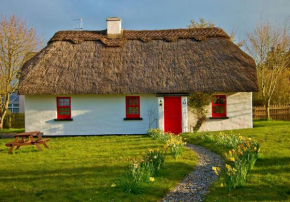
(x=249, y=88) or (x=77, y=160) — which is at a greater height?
(x=249, y=88)

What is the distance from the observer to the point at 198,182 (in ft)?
21.0

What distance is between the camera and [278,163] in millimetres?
7180

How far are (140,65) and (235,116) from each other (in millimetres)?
6417

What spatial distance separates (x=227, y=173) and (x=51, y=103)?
41.9 ft

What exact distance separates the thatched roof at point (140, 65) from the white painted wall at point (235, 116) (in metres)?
0.97

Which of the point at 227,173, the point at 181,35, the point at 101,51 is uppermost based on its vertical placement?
the point at 181,35

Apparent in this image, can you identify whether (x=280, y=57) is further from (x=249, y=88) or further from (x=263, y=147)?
(x=263, y=147)

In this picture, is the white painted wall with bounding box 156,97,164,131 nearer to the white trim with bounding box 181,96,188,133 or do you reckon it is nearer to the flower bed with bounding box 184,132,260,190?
the white trim with bounding box 181,96,188,133

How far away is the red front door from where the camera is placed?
1581cm

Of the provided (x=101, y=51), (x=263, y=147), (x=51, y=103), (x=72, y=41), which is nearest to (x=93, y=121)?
(x=51, y=103)

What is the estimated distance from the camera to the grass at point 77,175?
5.59 metres

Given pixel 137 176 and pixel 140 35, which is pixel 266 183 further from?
pixel 140 35

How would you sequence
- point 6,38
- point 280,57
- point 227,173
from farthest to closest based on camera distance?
point 280,57, point 6,38, point 227,173

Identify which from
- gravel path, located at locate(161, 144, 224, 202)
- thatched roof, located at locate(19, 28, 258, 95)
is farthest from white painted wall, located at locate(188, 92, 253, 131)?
gravel path, located at locate(161, 144, 224, 202)
